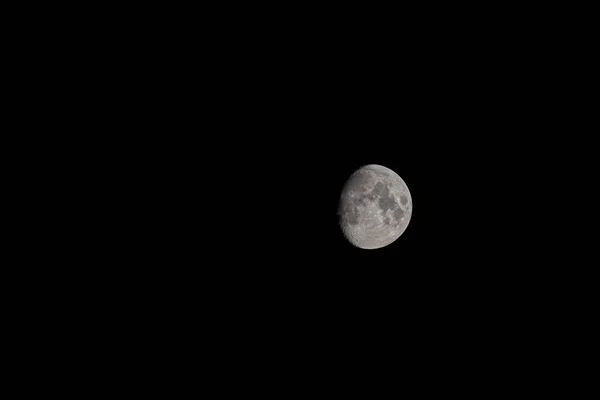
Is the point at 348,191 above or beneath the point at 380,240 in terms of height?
above

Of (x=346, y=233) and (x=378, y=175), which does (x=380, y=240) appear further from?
(x=378, y=175)

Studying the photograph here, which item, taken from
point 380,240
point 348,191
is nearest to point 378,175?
point 348,191

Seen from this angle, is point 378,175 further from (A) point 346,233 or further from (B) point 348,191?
(A) point 346,233

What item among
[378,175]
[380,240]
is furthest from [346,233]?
[378,175]

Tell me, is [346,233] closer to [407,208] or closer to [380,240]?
[380,240]

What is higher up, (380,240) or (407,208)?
(407,208)
